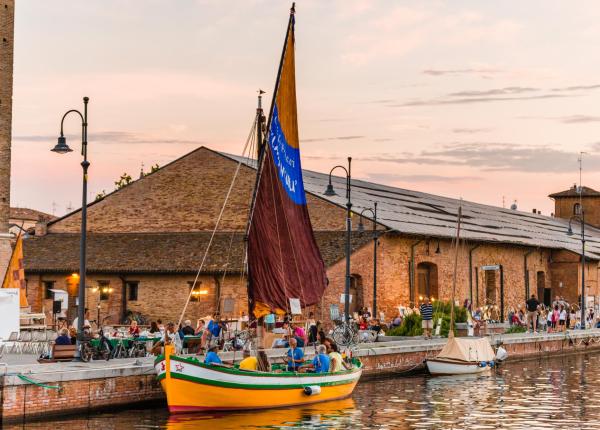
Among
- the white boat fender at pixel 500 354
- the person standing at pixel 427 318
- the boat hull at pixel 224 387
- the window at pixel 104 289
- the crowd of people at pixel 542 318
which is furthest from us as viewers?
the crowd of people at pixel 542 318

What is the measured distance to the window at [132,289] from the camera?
165 feet

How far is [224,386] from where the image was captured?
25.0 meters

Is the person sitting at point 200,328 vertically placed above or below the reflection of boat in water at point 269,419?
above

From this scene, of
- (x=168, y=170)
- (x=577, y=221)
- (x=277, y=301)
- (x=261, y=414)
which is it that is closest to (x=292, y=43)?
(x=277, y=301)

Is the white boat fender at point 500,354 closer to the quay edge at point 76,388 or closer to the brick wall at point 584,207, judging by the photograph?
the quay edge at point 76,388

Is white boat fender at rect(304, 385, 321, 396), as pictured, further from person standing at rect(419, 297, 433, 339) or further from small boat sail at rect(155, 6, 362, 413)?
person standing at rect(419, 297, 433, 339)

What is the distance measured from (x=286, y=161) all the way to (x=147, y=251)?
24.0 metres

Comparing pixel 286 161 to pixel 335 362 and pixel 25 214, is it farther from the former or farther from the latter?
pixel 25 214

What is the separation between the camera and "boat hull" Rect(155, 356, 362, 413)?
24469mm

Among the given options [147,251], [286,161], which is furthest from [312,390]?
[147,251]

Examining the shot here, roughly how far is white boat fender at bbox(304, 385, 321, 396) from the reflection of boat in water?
14.6 inches

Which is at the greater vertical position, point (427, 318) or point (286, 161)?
point (286, 161)

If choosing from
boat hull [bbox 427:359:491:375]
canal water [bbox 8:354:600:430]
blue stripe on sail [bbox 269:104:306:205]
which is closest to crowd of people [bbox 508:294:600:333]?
boat hull [bbox 427:359:491:375]

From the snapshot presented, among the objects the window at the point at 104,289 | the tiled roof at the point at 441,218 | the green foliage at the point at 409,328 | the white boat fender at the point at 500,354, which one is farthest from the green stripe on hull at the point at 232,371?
the window at the point at 104,289
